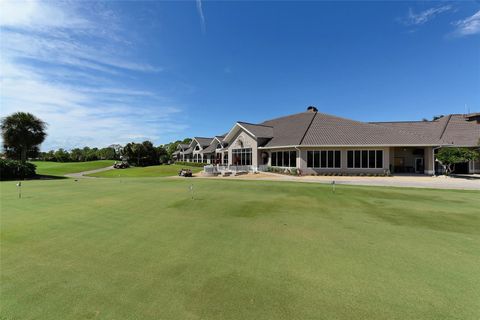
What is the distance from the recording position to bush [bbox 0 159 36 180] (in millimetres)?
31062

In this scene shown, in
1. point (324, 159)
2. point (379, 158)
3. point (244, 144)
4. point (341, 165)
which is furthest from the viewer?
point (244, 144)

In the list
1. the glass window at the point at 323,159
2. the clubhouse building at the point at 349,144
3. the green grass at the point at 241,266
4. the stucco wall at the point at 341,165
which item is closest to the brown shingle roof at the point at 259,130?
the clubhouse building at the point at 349,144

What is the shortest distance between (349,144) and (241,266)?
88.0ft

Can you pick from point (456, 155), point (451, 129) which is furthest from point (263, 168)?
point (451, 129)

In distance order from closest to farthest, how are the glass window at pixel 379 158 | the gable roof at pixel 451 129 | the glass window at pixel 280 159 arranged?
1. the glass window at pixel 379 158
2. the gable roof at pixel 451 129
3. the glass window at pixel 280 159

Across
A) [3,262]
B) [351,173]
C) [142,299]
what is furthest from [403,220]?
[351,173]

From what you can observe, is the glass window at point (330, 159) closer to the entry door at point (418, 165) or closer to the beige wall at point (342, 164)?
the beige wall at point (342, 164)

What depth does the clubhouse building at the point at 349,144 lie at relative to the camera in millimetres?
27906

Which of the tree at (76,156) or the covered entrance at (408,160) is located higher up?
the tree at (76,156)

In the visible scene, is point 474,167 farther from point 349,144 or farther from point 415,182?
point 349,144

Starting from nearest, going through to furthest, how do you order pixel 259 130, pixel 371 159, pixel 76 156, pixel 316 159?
1. pixel 371 159
2. pixel 316 159
3. pixel 259 130
4. pixel 76 156

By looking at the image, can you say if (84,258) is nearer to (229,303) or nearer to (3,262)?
(3,262)

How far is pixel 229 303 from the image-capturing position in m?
3.47

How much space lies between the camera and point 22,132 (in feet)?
132
